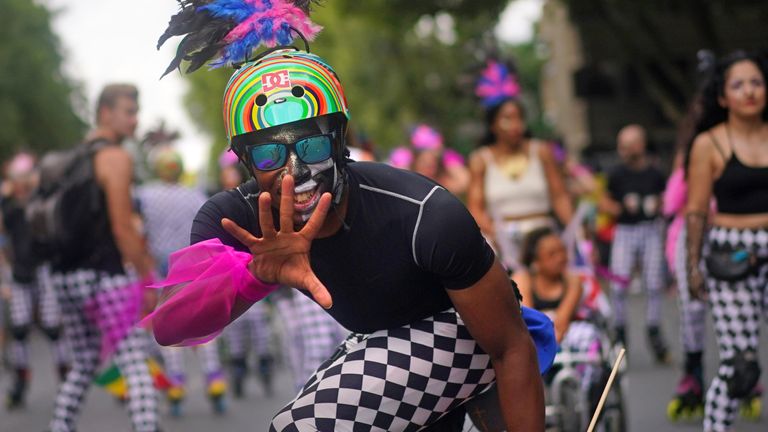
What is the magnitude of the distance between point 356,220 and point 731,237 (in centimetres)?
323

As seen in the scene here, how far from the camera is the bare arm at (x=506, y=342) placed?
3670 mm

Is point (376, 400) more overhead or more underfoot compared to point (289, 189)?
more underfoot

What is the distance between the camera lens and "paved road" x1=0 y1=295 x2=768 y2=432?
27.8 feet

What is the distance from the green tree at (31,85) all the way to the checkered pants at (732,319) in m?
42.4

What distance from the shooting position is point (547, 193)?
9047mm

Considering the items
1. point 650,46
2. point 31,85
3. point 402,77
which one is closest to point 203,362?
point 650,46

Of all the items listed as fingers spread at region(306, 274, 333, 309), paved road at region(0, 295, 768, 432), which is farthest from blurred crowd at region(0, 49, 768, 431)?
fingers spread at region(306, 274, 333, 309)

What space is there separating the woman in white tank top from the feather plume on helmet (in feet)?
16.6

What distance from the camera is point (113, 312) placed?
7129 mm

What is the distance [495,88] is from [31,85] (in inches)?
1749

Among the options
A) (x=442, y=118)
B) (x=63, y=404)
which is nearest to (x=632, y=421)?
(x=63, y=404)

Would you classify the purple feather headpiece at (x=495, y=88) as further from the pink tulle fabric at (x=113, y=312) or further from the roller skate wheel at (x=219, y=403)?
the roller skate wheel at (x=219, y=403)

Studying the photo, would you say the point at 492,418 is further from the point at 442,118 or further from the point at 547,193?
the point at 442,118

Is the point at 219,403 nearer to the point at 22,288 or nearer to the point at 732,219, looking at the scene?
the point at 22,288
